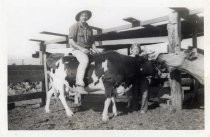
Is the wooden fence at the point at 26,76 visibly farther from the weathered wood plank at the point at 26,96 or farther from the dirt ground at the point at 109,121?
the dirt ground at the point at 109,121

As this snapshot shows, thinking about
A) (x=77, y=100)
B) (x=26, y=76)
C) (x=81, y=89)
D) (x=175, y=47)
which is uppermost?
(x=175, y=47)

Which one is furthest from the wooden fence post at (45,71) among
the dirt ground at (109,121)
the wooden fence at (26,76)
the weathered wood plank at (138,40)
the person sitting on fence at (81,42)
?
the weathered wood plank at (138,40)

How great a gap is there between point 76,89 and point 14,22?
1.25m

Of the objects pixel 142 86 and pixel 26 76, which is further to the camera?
pixel 26 76

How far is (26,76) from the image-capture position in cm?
484

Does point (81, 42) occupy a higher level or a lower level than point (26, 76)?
higher

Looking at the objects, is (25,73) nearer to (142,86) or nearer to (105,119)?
(105,119)

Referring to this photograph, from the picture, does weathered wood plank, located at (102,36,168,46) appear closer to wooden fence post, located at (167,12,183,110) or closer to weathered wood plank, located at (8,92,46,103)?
wooden fence post, located at (167,12,183,110)

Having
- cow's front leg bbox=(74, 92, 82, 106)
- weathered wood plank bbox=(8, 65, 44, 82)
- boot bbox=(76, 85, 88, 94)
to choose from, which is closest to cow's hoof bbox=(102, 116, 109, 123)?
boot bbox=(76, 85, 88, 94)

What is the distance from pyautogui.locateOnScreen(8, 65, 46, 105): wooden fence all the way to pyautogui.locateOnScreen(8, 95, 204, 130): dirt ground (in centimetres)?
28

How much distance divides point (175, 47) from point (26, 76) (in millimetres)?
2345

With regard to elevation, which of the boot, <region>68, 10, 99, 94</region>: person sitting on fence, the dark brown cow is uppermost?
<region>68, 10, 99, 94</region>: person sitting on fence

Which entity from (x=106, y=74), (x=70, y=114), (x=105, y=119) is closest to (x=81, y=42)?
(x=106, y=74)

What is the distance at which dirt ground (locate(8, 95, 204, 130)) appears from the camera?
3.75 meters
